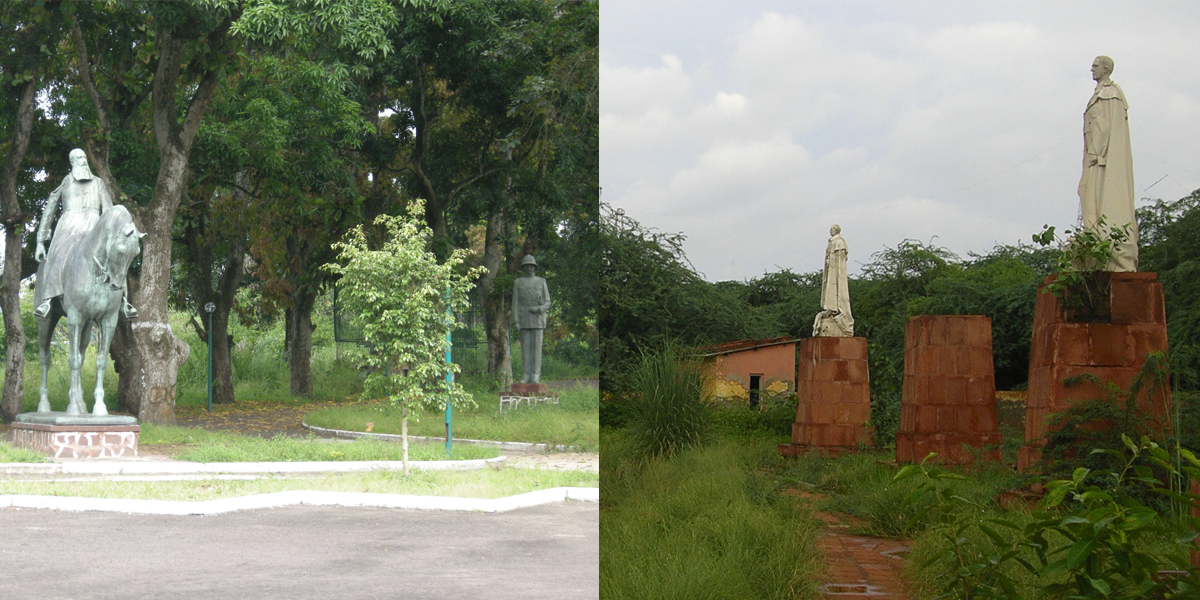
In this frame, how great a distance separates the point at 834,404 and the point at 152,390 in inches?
141

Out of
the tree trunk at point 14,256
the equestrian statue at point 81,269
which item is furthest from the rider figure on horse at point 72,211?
the tree trunk at point 14,256

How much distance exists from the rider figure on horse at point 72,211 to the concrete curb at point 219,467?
0.97 m

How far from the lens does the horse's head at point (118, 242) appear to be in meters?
4.77

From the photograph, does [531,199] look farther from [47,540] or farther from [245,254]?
[47,540]

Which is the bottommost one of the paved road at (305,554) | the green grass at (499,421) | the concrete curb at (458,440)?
the paved road at (305,554)

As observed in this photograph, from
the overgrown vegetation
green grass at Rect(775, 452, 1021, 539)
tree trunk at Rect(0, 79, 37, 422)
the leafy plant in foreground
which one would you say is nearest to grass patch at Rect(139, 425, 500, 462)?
tree trunk at Rect(0, 79, 37, 422)

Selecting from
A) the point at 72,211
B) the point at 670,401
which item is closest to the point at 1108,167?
the point at 670,401

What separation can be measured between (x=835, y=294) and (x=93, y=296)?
12.3ft

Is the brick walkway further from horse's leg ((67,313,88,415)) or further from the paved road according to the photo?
horse's leg ((67,313,88,415))

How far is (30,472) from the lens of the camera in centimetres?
481

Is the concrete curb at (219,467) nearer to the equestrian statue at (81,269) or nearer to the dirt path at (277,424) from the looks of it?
the dirt path at (277,424)

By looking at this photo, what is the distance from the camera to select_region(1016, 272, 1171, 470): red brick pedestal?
8.61ft

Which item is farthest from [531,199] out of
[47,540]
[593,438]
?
[47,540]

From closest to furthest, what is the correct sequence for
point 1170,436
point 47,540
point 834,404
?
point 1170,436
point 834,404
point 47,540
